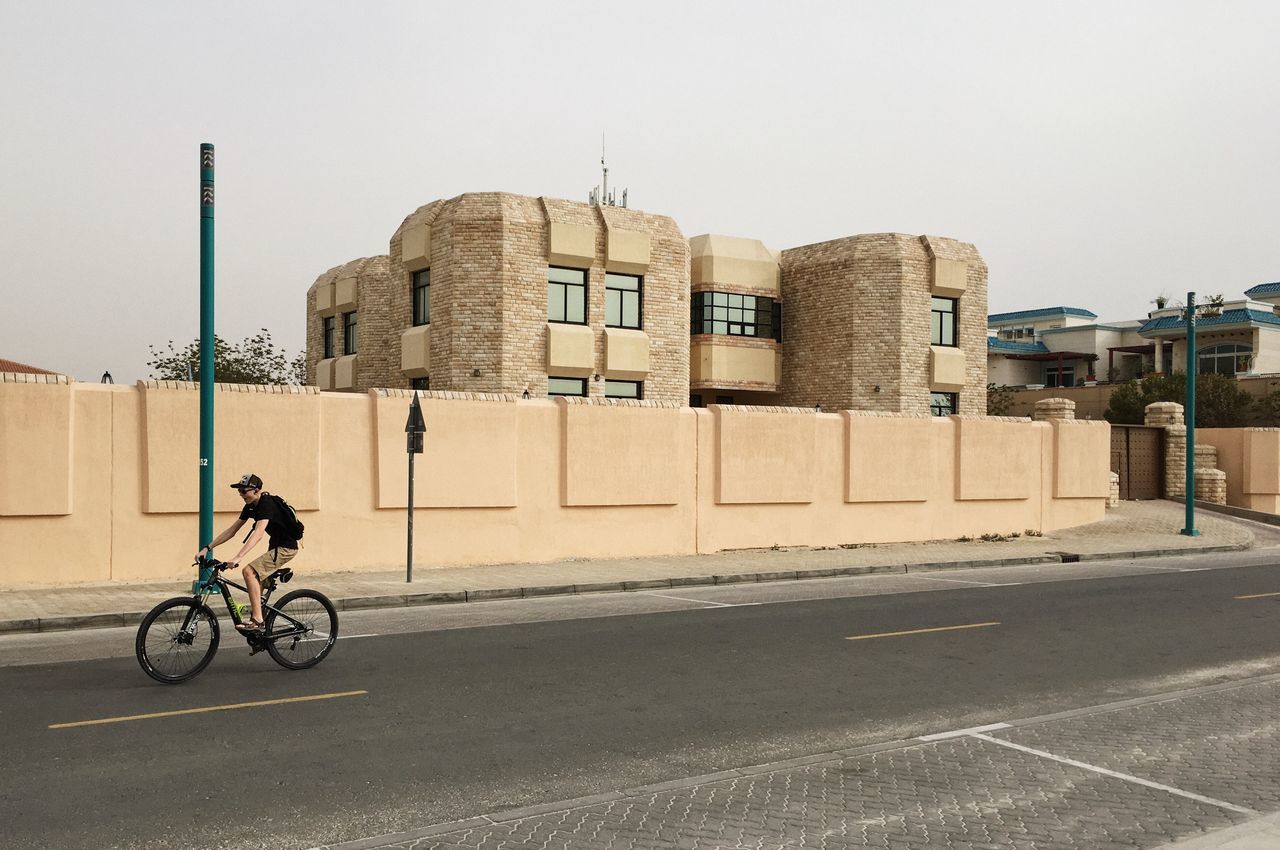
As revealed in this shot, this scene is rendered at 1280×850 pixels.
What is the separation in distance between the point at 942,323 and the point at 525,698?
35.4 m

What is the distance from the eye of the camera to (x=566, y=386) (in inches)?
1384

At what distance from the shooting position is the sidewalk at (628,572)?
1399 cm

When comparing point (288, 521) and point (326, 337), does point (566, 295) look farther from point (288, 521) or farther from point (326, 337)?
point (288, 521)

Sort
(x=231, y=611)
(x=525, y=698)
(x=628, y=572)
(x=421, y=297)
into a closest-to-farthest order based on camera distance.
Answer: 1. (x=525, y=698)
2. (x=231, y=611)
3. (x=628, y=572)
4. (x=421, y=297)

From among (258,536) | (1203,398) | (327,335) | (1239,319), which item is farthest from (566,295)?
(1239,319)

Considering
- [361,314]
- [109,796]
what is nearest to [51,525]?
[109,796]

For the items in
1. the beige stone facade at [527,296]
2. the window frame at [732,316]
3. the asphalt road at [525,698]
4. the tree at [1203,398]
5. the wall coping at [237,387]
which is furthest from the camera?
the tree at [1203,398]

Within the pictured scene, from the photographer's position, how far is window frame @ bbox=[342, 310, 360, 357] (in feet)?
149

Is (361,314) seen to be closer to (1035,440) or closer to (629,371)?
(629,371)

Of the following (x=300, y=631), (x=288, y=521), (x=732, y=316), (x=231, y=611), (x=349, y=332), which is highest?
(x=732, y=316)

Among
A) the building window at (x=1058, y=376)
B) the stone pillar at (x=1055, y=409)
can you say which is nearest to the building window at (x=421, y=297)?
the stone pillar at (x=1055, y=409)

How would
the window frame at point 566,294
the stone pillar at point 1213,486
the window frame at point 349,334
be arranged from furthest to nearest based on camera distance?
1. the window frame at point 349,334
2. the stone pillar at point 1213,486
3. the window frame at point 566,294

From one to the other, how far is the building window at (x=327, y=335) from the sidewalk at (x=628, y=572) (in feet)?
99.8

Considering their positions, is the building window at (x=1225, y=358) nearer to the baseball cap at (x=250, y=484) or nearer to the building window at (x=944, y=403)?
the building window at (x=944, y=403)
